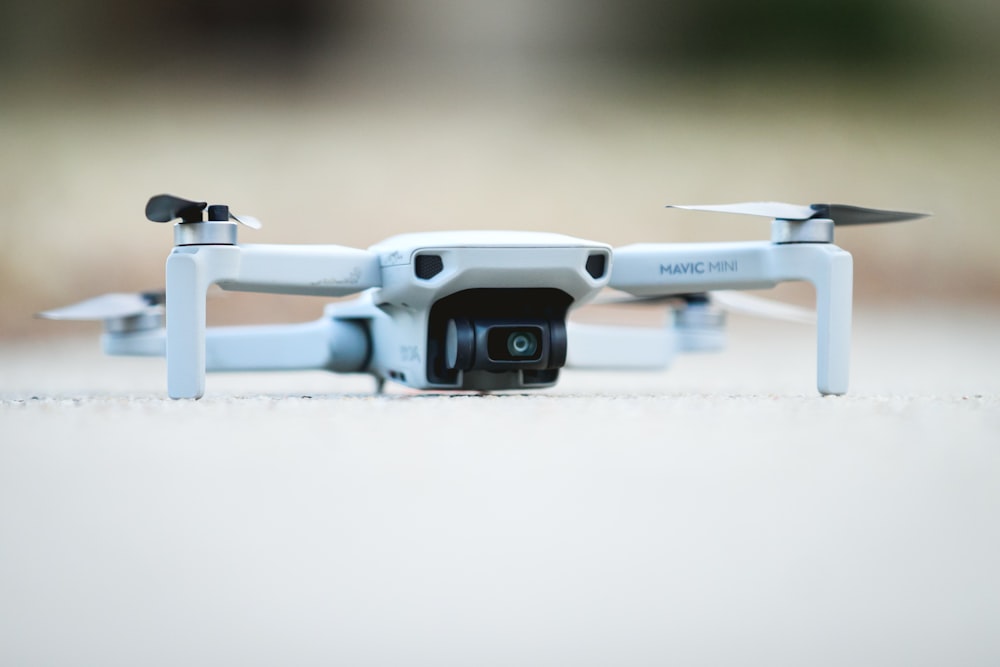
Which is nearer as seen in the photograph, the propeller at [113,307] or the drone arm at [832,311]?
the drone arm at [832,311]

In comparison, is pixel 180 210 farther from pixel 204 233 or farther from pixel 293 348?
pixel 293 348

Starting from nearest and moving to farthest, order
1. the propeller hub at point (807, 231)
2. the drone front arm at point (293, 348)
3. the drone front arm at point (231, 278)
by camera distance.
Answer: the drone front arm at point (231, 278), the propeller hub at point (807, 231), the drone front arm at point (293, 348)

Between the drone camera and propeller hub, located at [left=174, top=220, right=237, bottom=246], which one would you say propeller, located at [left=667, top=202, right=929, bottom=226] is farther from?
propeller hub, located at [left=174, top=220, right=237, bottom=246]

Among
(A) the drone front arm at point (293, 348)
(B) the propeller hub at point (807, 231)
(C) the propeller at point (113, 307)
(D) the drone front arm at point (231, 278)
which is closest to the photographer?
A: (D) the drone front arm at point (231, 278)

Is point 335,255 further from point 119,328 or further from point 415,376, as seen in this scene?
point 119,328

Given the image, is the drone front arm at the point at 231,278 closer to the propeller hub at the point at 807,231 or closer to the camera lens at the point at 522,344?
the camera lens at the point at 522,344

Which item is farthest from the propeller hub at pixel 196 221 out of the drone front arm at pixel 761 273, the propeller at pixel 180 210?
the drone front arm at pixel 761 273

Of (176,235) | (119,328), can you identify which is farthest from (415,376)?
(119,328)
